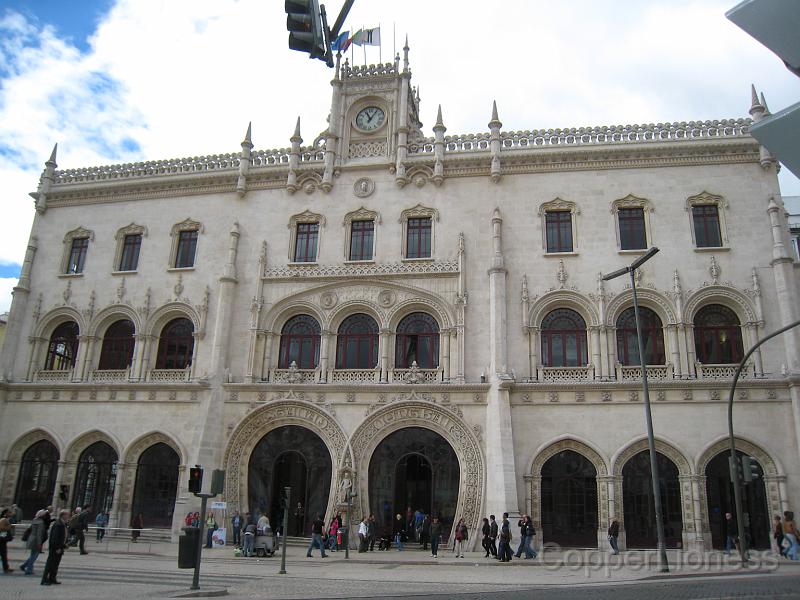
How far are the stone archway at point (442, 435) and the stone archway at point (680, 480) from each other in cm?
518

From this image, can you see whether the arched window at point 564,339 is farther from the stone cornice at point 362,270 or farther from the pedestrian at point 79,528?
the pedestrian at point 79,528

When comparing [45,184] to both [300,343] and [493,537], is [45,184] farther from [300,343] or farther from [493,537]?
[493,537]

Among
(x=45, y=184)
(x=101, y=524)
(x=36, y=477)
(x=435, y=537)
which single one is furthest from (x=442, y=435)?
(x=45, y=184)

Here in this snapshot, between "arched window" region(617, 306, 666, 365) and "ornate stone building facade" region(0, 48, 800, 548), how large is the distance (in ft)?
0.30

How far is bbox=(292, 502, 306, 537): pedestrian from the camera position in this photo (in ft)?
92.8

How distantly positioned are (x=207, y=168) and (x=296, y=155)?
491 centimetres

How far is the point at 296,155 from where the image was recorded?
107 feet

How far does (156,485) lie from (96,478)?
306 cm

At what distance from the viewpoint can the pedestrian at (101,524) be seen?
2743 centimetres

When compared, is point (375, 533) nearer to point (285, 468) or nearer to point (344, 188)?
point (285, 468)

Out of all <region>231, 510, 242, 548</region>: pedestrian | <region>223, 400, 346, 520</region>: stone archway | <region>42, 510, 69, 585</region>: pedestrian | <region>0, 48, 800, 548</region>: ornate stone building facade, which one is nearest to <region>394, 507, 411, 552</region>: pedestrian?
<region>0, 48, 800, 548</region>: ornate stone building facade

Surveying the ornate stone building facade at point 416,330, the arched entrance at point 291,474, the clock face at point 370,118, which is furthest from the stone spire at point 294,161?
the arched entrance at point 291,474

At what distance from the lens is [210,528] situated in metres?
26.8

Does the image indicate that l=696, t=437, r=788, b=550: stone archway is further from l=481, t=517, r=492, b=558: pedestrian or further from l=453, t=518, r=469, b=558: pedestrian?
l=453, t=518, r=469, b=558: pedestrian
